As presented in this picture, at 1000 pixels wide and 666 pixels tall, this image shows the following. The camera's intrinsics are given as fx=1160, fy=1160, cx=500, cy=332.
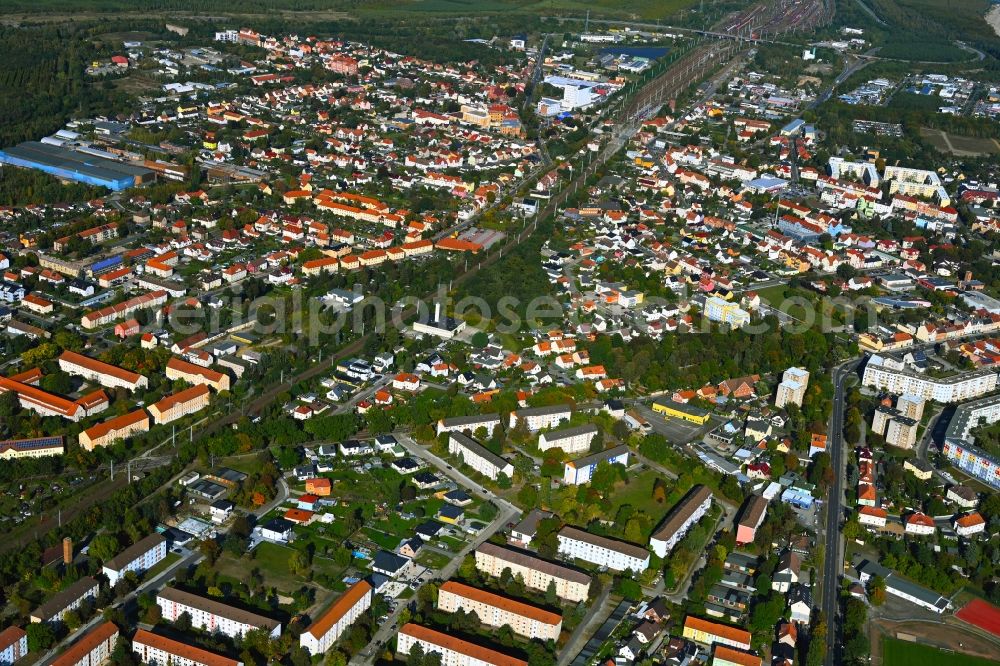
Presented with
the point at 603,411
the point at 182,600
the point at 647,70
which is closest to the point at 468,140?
the point at 647,70

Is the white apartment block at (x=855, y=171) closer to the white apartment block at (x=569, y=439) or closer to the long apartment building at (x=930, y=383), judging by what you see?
the long apartment building at (x=930, y=383)

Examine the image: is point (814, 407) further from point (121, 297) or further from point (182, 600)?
point (121, 297)

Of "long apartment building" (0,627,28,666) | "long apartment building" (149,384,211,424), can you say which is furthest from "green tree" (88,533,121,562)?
"long apartment building" (149,384,211,424)

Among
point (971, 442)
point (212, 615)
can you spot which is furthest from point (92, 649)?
point (971, 442)

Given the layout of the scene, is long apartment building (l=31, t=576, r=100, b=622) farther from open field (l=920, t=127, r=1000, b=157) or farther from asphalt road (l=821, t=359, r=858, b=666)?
open field (l=920, t=127, r=1000, b=157)

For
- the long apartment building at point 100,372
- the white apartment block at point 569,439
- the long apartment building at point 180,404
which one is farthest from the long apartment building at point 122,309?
the white apartment block at point 569,439

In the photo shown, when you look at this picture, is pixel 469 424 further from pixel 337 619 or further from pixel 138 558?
pixel 138 558
